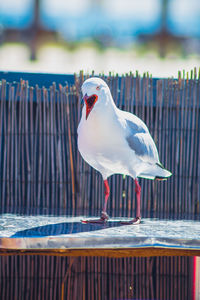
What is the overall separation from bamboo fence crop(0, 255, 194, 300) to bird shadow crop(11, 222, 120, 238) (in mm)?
749

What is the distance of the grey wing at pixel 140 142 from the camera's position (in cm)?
221

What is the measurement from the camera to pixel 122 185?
295 centimetres

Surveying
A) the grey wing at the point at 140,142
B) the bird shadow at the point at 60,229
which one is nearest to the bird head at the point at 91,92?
the grey wing at the point at 140,142

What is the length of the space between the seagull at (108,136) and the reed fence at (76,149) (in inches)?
24.3

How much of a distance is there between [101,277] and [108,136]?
116cm

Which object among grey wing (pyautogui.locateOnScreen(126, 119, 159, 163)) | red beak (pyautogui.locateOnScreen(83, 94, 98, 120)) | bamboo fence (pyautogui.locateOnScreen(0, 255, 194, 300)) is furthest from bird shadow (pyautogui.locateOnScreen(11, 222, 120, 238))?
bamboo fence (pyautogui.locateOnScreen(0, 255, 194, 300))

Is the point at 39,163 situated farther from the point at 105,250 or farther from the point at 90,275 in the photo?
the point at 105,250

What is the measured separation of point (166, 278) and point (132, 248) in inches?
49.7

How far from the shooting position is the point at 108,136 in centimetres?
211

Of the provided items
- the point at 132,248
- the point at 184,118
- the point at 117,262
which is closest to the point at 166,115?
the point at 184,118

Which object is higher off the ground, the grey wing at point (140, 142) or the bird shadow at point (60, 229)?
the grey wing at point (140, 142)

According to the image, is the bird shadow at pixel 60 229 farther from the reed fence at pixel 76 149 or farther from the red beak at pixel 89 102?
the reed fence at pixel 76 149

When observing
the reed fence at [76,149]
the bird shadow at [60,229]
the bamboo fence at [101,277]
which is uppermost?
the reed fence at [76,149]

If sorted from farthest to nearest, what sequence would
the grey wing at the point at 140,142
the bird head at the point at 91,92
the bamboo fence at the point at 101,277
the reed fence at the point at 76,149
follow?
the reed fence at the point at 76,149, the bamboo fence at the point at 101,277, the grey wing at the point at 140,142, the bird head at the point at 91,92
